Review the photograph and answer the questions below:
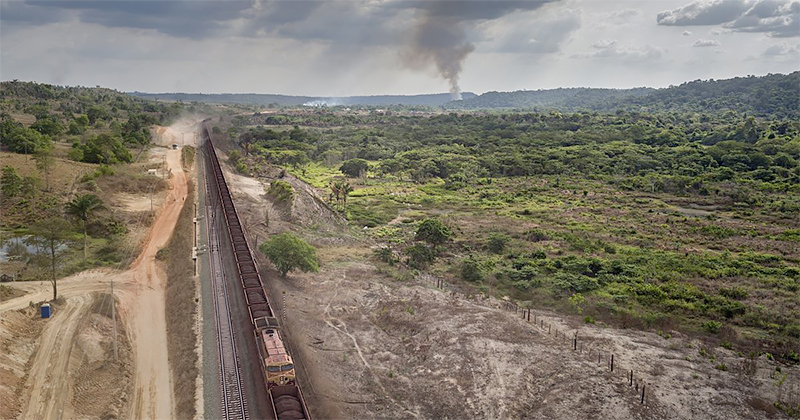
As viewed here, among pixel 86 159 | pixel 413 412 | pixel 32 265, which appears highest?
pixel 86 159

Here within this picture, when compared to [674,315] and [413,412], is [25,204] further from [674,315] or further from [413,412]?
[674,315]

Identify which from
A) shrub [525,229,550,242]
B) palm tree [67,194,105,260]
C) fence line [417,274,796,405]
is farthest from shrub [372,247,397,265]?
palm tree [67,194,105,260]

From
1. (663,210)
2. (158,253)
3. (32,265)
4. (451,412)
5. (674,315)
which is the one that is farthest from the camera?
(663,210)

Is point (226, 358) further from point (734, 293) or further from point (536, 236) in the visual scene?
point (536, 236)

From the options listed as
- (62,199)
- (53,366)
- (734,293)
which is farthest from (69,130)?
(734,293)

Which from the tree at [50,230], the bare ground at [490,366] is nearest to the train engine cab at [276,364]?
the bare ground at [490,366]

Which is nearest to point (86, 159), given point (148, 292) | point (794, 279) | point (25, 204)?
point (25, 204)

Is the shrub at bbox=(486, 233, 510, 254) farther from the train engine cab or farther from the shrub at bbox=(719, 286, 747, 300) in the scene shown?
the train engine cab
